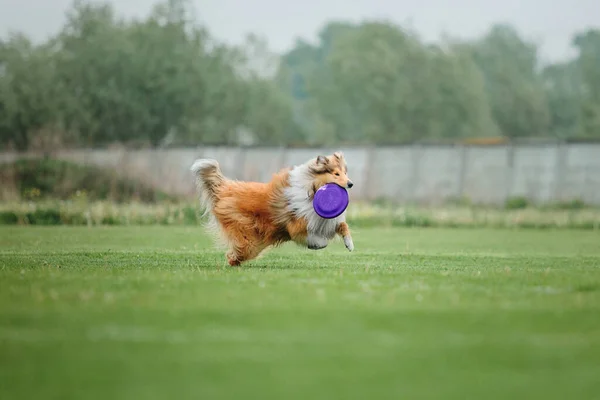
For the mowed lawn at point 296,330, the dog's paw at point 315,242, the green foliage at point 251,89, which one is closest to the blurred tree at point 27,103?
the green foliage at point 251,89

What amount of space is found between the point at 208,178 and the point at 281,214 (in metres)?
1.41

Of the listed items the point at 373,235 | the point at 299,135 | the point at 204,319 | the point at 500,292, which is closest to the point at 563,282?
the point at 500,292

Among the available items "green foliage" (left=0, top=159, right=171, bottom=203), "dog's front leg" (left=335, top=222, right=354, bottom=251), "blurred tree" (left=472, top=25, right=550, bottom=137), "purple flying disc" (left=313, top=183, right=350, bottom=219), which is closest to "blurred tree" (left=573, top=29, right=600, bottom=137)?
"blurred tree" (left=472, top=25, right=550, bottom=137)

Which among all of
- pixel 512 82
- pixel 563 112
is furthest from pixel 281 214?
pixel 563 112

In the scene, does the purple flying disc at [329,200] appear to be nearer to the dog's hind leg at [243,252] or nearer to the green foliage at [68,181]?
the dog's hind leg at [243,252]

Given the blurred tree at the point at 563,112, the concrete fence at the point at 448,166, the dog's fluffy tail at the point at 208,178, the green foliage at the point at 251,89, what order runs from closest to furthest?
the dog's fluffy tail at the point at 208,178 < the concrete fence at the point at 448,166 < the green foliage at the point at 251,89 < the blurred tree at the point at 563,112

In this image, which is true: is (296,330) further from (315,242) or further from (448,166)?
(448,166)

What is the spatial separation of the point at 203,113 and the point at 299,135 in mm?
35632

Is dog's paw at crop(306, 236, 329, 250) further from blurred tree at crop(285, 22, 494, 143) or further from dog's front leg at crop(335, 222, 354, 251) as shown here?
blurred tree at crop(285, 22, 494, 143)

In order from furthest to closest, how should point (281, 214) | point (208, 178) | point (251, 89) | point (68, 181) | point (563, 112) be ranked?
point (563, 112)
point (251, 89)
point (68, 181)
point (208, 178)
point (281, 214)

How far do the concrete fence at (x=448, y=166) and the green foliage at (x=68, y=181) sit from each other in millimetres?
1370

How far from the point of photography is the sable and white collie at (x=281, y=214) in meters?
14.6

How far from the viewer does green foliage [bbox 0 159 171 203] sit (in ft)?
129

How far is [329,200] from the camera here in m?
14.5
